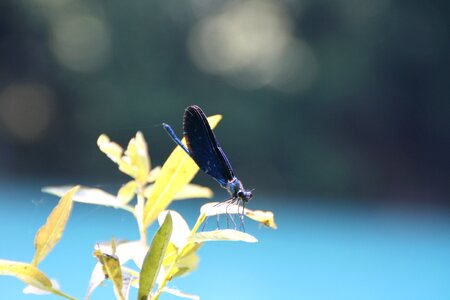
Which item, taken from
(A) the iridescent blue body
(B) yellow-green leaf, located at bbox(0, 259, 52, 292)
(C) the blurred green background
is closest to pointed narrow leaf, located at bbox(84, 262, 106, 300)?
(B) yellow-green leaf, located at bbox(0, 259, 52, 292)

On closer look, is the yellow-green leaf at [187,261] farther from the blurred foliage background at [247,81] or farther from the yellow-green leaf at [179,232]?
the blurred foliage background at [247,81]

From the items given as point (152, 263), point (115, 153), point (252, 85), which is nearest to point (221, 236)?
point (152, 263)

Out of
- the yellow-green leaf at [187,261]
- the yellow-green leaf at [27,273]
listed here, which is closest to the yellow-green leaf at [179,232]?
the yellow-green leaf at [187,261]

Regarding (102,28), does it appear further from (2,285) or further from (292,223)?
(2,285)

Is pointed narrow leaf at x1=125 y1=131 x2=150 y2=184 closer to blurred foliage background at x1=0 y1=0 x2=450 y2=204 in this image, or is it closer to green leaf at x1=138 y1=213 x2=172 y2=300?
green leaf at x1=138 y1=213 x2=172 y2=300

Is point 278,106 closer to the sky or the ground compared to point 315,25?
closer to the ground

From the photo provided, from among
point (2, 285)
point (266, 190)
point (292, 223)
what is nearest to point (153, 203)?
point (2, 285)
